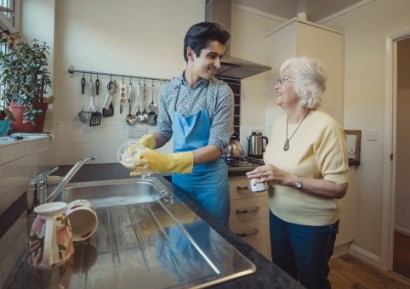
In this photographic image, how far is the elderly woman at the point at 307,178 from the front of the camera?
87 centimetres

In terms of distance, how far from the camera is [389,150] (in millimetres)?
1854

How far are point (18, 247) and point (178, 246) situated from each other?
361mm

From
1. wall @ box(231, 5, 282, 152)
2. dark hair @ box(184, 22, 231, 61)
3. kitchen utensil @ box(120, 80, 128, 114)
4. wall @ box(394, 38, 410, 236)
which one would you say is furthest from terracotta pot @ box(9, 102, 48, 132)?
wall @ box(394, 38, 410, 236)

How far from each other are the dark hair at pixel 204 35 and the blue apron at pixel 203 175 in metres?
0.26

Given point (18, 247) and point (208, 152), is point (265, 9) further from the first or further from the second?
point (18, 247)

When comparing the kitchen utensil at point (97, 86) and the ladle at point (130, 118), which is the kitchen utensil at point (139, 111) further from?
the kitchen utensil at point (97, 86)

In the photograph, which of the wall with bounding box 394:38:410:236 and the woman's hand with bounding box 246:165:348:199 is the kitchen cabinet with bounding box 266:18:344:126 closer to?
A: the wall with bounding box 394:38:410:236

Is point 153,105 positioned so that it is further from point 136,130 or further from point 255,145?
point 255,145

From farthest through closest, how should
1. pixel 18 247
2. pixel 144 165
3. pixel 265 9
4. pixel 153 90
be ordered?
pixel 265 9 < pixel 153 90 < pixel 144 165 < pixel 18 247

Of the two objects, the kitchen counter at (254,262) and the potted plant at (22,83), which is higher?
the potted plant at (22,83)

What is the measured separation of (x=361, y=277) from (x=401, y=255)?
0.65 m

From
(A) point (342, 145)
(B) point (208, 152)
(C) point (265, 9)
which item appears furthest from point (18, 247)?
(C) point (265, 9)

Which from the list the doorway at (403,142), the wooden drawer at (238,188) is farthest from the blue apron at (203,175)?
the doorway at (403,142)

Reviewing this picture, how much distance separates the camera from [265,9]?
227 cm
